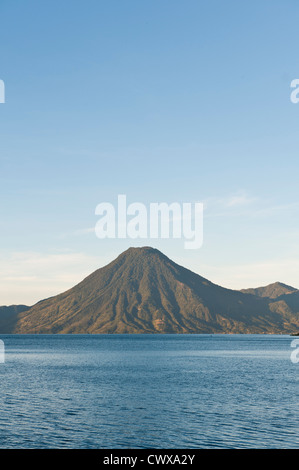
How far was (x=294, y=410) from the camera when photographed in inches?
2749

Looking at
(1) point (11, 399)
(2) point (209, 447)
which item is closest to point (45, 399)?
(1) point (11, 399)

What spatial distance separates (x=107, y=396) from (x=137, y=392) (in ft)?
26.3

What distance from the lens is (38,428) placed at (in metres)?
56.9
